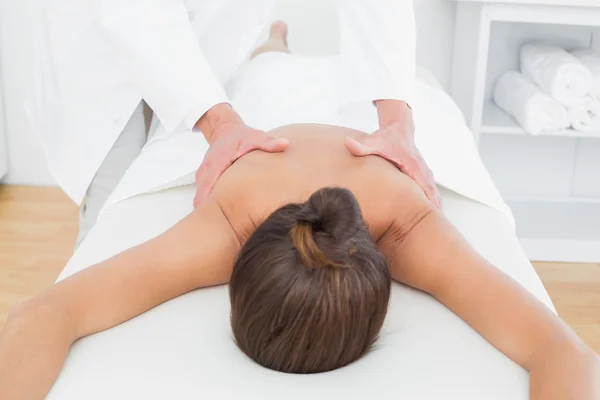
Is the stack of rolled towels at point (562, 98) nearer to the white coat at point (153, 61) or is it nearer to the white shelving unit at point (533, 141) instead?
the white shelving unit at point (533, 141)

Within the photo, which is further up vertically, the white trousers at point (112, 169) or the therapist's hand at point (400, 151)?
the therapist's hand at point (400, 151)

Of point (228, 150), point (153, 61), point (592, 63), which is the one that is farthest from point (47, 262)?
point (592, 63)

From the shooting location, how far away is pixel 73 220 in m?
2.83

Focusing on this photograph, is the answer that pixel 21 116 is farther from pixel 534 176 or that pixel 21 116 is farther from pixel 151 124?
pixel 534 176

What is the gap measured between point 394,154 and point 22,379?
764mm

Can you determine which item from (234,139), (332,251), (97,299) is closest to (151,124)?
(234,139)

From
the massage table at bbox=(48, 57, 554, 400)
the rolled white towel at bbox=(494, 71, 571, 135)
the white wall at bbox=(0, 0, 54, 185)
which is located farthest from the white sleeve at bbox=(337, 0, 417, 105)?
the white wall at bbox=(0, 0, 54, 185)

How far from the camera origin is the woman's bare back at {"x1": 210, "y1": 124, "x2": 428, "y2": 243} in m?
1.33

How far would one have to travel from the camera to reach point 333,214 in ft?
3.56

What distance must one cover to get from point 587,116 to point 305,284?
5.39ft

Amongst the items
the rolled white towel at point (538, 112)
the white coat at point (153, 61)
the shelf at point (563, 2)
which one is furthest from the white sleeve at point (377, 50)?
the rolled white towel at point (538, 112)

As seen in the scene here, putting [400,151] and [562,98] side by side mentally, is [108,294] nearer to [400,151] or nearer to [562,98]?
[400,151]

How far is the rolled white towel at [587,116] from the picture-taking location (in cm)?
238

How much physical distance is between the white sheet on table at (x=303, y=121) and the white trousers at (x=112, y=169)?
6cm
